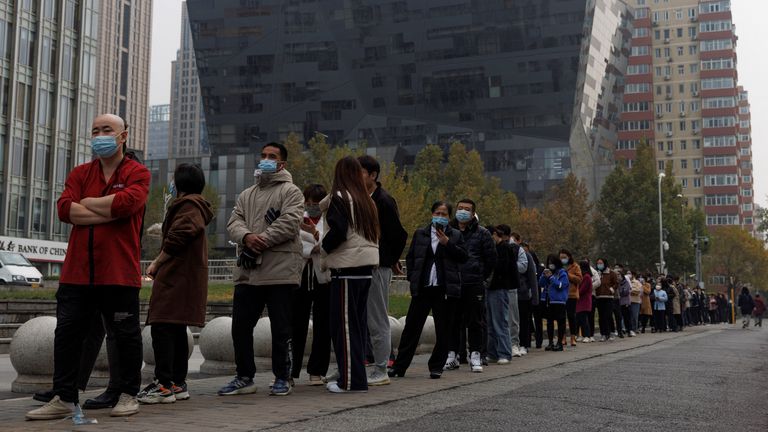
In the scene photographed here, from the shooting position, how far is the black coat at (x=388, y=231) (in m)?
8.32

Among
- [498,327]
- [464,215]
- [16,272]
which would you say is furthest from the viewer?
[16,272]

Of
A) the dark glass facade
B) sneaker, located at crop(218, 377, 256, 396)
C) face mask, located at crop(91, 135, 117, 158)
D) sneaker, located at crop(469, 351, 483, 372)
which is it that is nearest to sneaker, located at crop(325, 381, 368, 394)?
sneaker, located at crop(218, 377, 256, 396)

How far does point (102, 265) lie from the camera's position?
5617mm

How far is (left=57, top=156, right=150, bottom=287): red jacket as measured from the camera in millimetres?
5609

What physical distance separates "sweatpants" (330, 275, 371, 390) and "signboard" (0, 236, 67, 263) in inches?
1975

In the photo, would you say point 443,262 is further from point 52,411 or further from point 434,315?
point 52,411

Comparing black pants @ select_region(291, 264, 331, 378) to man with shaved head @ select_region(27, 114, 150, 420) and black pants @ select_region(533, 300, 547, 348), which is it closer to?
man with shaved head @ select_region(27, 114, 150, 420)

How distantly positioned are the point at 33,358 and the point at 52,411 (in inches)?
97.4

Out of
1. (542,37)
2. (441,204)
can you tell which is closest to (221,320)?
(441,204)

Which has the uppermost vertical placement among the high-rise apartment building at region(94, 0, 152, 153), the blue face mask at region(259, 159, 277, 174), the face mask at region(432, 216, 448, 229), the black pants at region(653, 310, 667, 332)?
the high-rise apartment building at region(94, 0, 152, 153)

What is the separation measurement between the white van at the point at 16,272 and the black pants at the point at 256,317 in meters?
32.3

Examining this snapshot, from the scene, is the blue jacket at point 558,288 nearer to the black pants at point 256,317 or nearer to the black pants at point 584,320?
the black pants at point 584,320

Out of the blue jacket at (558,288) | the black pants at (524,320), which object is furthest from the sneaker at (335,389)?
the blue jacket at (558,288)

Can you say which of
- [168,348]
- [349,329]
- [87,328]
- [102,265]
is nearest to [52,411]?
[87,328]
